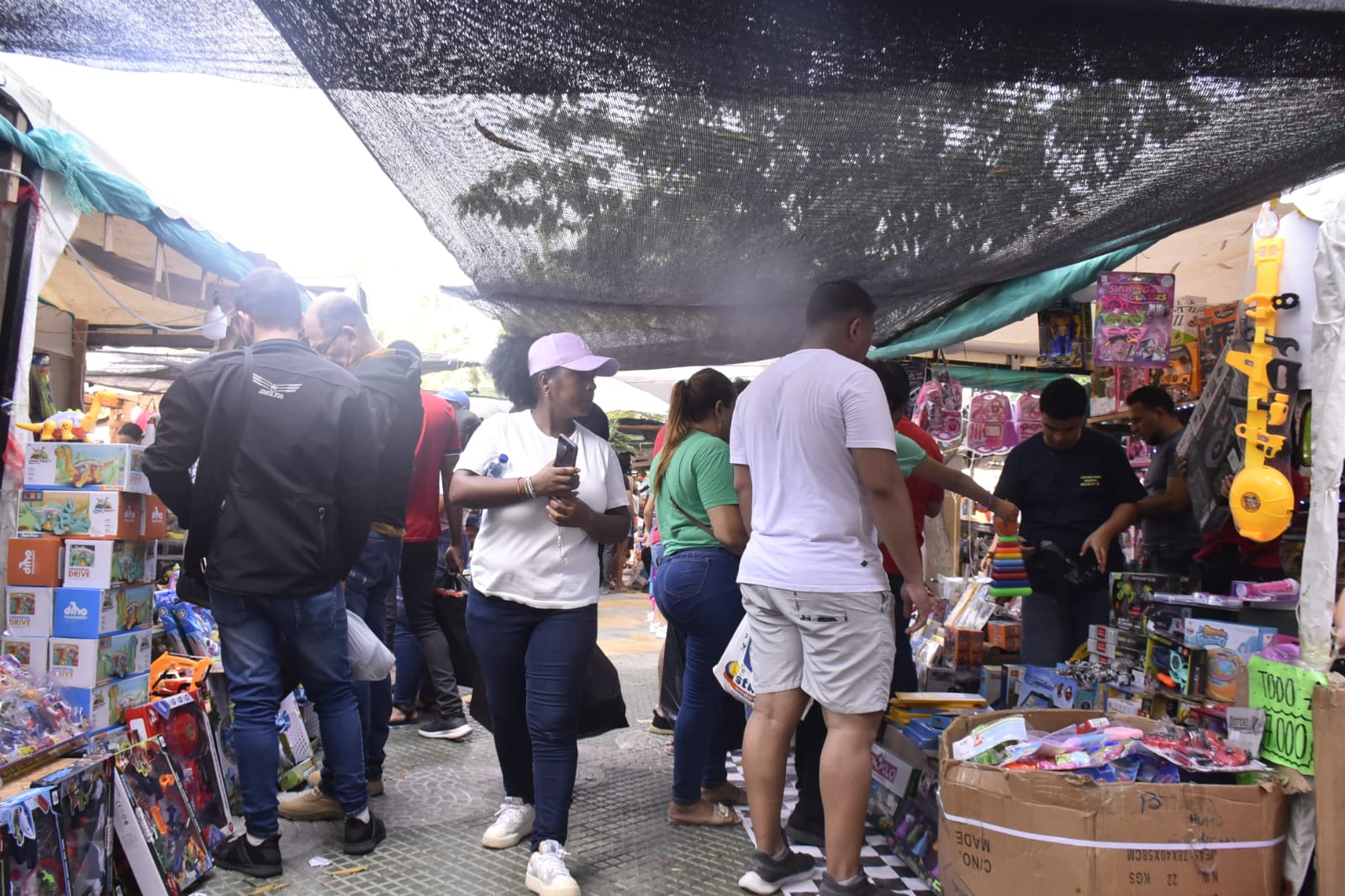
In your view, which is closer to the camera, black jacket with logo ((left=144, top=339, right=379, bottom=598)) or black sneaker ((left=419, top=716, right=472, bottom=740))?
black jacket with logo ((left=144, top=339, right=379, bottom=598))

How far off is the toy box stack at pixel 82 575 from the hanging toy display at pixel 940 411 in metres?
4.94

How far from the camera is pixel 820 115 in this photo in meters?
2.60

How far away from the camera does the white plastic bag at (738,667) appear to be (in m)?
3.25

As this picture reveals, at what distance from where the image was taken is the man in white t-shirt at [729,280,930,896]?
2.75 m

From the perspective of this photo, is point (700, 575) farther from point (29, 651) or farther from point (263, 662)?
point (29, 651)

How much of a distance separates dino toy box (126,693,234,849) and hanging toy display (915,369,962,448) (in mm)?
4899

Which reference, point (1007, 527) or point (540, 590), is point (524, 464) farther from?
point (1007, 527)

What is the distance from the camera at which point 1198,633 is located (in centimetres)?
293

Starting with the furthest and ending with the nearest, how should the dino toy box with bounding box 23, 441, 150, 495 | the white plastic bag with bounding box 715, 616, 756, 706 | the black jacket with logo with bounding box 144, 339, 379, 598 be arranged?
the dino toy box with bounding box 23, 441, 150, 495
the white plastic bag with bounding box 715, 616, 756, 706
the black jacket with logo with bounding box 144, 339, 379, 598

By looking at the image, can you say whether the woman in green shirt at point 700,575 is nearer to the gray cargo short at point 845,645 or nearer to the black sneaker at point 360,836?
the gray cargo short at point 845,645

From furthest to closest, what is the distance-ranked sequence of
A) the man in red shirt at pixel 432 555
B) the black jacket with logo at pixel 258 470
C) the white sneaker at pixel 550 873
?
the man in red shirt at pixel 432 555
the black jacket with logo at pixel 258 470
the white sneaker at pixel 550 873

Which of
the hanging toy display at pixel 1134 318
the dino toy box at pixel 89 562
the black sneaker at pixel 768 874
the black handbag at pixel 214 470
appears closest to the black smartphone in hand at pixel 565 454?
the black handbag at pixel 214 470

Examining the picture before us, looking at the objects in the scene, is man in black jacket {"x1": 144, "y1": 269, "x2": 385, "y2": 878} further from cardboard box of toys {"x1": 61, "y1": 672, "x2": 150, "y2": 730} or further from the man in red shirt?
the man in red shirt

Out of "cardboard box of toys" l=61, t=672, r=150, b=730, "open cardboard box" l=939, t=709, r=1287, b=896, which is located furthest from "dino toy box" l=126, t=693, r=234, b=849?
"open cardboard box" l=939, t=709, r=1287, b=896
